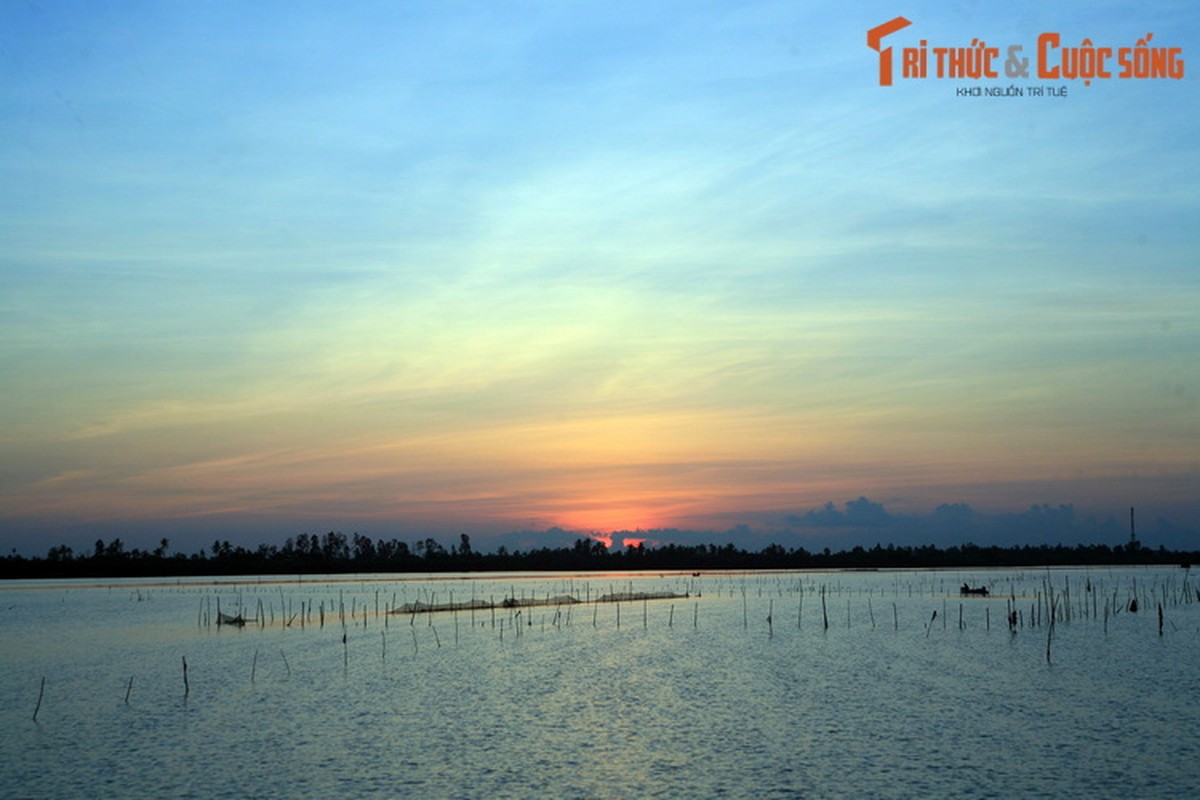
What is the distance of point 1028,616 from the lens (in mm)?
55781

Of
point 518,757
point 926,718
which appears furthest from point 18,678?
point 926,718

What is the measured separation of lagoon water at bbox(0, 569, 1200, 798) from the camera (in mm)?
19250

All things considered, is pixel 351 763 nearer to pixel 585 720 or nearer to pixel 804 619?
pixel 585 720

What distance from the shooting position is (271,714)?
1058 inches

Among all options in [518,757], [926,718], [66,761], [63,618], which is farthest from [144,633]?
Result: [926,718]

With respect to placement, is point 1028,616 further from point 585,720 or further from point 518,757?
point 518,757

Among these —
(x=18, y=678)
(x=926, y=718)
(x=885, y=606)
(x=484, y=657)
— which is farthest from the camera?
(x=885, y=606)

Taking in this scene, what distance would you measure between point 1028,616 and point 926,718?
112 ft

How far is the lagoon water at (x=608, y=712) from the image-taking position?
758 inches

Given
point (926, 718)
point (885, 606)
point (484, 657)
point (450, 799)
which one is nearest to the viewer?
point (450, 799)

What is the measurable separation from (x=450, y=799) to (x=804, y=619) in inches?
1692

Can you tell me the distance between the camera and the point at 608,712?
26719 millimetres

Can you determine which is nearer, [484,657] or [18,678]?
[18,678]

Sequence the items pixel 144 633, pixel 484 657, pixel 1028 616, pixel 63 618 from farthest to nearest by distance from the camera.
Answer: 1. pixel 63 618
2. pixel 1028 616
3. pixel 144 633
4. pixel 484 657
